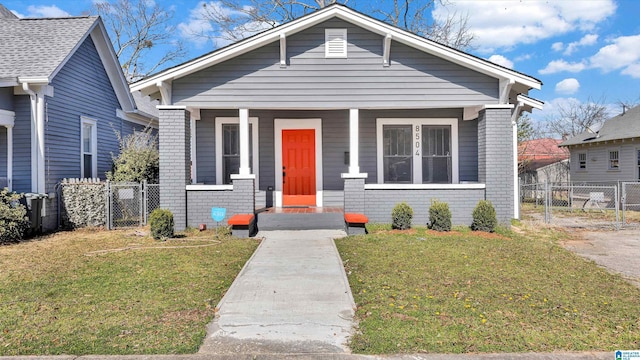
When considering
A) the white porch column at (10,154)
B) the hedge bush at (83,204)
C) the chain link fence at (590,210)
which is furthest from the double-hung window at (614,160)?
the white porch column at (10,154)

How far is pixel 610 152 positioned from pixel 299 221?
60.5ft

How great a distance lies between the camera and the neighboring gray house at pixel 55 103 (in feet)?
33.2

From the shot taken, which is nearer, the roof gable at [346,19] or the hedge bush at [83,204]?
the roof gable at [346,19]

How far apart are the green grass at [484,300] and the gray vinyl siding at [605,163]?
14.8 metres

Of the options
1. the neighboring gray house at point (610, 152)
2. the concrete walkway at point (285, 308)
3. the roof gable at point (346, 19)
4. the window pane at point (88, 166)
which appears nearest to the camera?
the concrete walkway at point (285, 308)

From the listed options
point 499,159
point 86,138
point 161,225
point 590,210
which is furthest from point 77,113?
point 590,210

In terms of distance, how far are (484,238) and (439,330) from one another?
17.6ft

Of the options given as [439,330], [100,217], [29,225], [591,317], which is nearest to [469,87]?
[591,317]

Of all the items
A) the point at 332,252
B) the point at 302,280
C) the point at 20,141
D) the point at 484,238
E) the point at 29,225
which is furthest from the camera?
the point at 20,141

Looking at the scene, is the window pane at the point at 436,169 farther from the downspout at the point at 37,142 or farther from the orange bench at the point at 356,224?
the downspout at the point at 37,142

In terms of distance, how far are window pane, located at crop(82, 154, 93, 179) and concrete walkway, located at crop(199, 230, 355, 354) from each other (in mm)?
8472

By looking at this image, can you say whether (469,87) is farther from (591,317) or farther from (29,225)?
(29,225)

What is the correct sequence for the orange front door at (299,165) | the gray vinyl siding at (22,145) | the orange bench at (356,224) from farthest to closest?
the orange front door at (299,165)
the gray vinyl siding at (22,145)
the orange bench at (356,224)

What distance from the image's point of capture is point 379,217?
991cm
